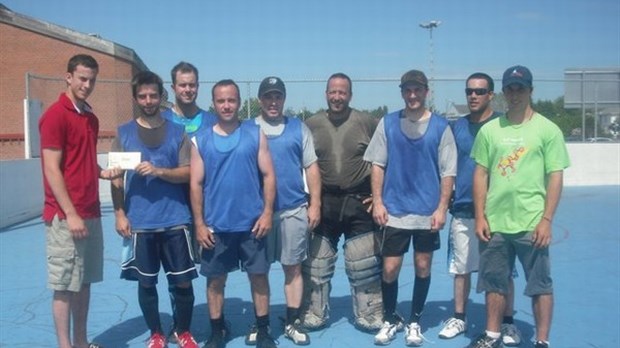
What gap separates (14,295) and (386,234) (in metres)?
3.88

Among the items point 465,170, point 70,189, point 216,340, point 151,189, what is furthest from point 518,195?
point 70,189

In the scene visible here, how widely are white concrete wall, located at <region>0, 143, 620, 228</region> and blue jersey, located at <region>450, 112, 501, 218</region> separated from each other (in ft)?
27.9

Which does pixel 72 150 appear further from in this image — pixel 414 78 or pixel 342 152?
pixel 414 78

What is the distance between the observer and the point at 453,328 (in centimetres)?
519

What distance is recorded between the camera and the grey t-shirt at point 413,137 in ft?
16.0

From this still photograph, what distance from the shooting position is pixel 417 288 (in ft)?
17.0

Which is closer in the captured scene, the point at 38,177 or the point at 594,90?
the point at 38,177

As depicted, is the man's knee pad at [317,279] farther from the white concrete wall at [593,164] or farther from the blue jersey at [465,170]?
the white concrete wall at [593,164]

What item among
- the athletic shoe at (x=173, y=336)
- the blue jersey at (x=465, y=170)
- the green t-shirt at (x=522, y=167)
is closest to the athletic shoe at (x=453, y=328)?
the blue jersey at (x=465, y=170)

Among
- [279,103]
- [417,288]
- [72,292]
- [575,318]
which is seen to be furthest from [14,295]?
[575,318]

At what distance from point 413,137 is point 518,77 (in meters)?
0.88

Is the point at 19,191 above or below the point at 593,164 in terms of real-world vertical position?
below

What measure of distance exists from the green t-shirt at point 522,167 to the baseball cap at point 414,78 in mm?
679

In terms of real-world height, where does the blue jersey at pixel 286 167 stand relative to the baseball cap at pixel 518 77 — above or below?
below
